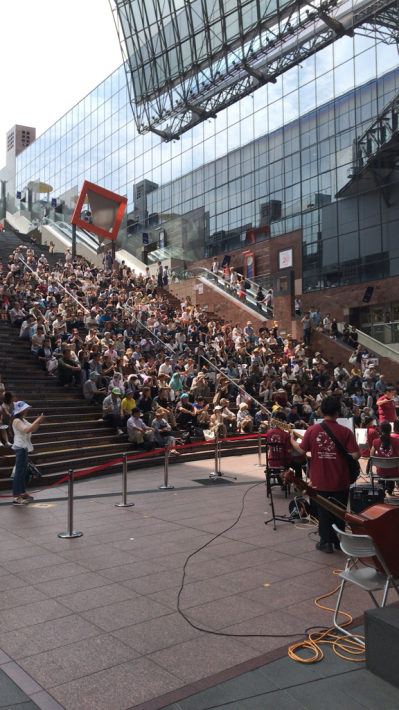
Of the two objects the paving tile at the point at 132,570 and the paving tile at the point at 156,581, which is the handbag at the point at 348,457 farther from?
the paving tile at the point at 132,570

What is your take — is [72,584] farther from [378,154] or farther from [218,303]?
[378,154]

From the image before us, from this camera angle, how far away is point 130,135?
159 ft

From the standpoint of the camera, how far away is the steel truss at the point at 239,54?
27984mm

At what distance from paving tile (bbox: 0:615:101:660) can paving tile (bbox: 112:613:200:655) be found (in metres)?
0.27

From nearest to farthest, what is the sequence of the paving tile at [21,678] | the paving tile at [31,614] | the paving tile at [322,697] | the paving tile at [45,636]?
1. the paving tile at [322,697]
2. the paving tile at [21,678]
3. the paving tile at [45,636]
4. the paving tile at [31,614]

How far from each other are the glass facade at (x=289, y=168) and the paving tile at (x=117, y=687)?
88.1 feet

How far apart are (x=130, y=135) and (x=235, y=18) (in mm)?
19227

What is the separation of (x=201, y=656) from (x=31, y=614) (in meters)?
1.64

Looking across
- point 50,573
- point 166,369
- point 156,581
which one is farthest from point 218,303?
point 156,581

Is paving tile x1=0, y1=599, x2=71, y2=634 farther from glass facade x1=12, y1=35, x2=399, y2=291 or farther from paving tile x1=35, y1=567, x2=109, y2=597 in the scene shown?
glass facade x1=12, y1=35, x2=399, y2=291

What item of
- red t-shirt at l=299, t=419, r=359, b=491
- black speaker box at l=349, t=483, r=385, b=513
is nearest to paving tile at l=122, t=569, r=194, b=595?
red t-shirt at l=299, t=419, r=359, b=491

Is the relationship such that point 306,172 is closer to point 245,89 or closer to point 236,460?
point 245,89

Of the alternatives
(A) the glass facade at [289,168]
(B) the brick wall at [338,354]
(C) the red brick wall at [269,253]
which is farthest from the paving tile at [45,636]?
(C) the red brick wall at [269,253]

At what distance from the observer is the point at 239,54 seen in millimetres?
32719
